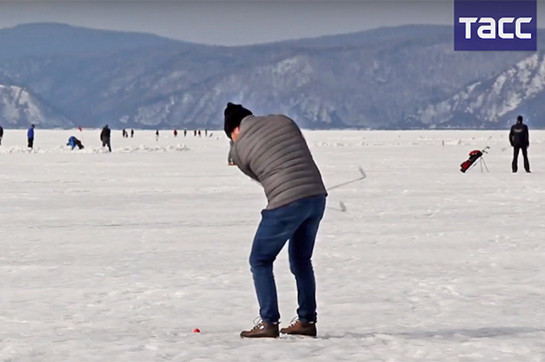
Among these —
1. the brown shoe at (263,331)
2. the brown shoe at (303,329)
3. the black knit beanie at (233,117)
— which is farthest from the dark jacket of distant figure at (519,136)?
the black knit beanie at (233,117)

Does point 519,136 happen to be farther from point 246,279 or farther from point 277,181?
point 277,181

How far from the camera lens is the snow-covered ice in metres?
6.24

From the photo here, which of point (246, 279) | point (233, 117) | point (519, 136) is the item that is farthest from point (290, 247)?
point (519, 136)

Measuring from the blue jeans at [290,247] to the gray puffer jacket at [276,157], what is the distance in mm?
74

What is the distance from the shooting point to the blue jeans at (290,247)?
6.09 metres

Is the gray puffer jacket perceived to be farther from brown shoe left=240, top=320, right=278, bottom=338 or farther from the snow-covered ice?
the snow-covered ice

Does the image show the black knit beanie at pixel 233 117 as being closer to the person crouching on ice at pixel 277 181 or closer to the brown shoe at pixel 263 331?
the person crouching on ice at pixel 277 181

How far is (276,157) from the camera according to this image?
5.99 metres

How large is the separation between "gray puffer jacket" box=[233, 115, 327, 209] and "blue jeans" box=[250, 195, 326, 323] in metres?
0.07

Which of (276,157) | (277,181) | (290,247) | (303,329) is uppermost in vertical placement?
(276,157)

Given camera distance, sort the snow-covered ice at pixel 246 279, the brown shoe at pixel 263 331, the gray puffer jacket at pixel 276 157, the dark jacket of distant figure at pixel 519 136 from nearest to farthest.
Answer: the gray puffer jacket at pixel 276 157 < the snow-covered ice at pixel 246 279 < the brown shoe at pixel 263 331 < the dark jacket of distant figure at pixel 519 136

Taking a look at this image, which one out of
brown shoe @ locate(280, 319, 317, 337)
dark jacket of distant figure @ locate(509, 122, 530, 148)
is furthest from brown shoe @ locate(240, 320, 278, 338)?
dark jacket of distant figure @ locate(509, 122, 530, 148)

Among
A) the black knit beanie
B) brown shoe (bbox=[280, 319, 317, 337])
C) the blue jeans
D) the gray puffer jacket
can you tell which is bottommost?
brown shoe (bbox=[280, 319, 317, 337])

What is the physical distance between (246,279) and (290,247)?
2712 millimetres
